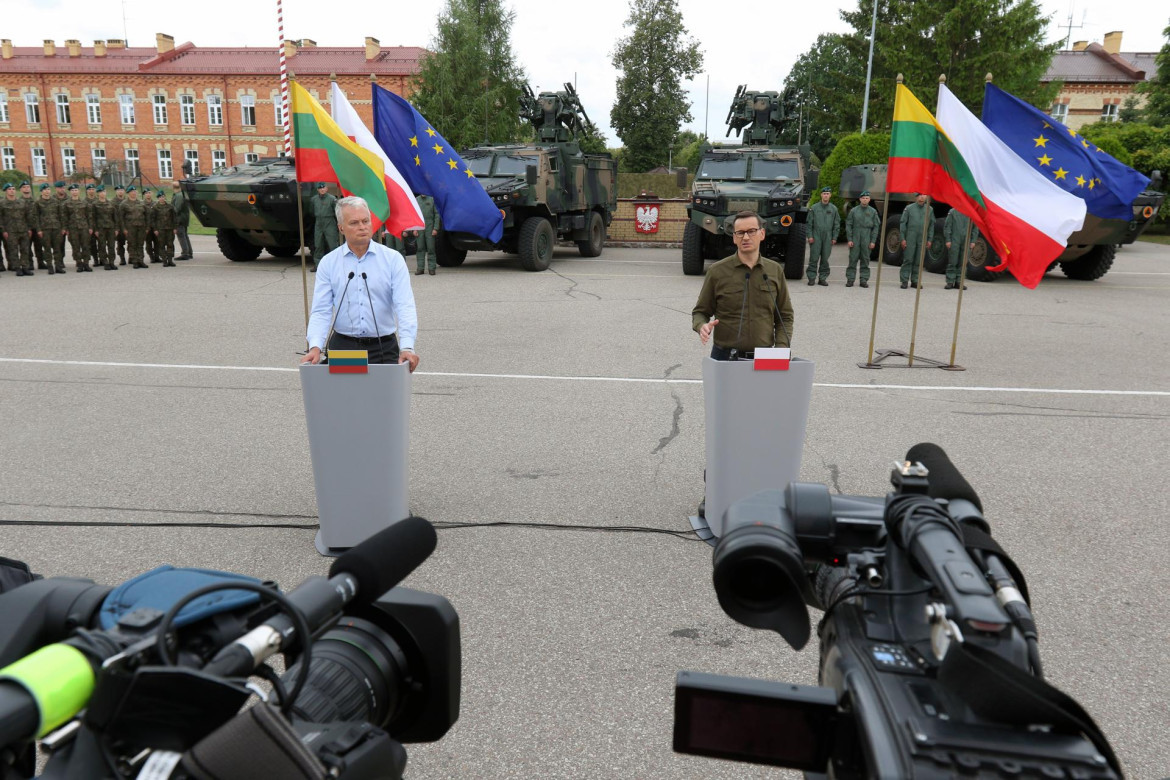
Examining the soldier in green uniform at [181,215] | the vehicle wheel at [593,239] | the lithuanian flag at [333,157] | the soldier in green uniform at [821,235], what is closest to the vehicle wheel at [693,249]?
the soldier in green uniform at [821,235]

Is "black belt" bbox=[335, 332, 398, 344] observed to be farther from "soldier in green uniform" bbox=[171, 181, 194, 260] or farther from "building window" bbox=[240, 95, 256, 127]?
"building window" bbox=[240, 95, 256, 127]

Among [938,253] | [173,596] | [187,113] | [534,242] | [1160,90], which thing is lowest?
[938,253]

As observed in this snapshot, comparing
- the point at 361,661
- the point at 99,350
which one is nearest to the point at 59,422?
the point at 99,350

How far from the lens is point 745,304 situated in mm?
4914

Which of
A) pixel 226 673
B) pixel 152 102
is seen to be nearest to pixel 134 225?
pixel 226 673

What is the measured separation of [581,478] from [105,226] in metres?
15.6

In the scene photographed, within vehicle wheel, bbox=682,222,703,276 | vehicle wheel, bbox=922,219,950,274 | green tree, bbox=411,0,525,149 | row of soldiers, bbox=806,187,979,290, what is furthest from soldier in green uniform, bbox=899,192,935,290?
green tree, bbox=411,0,525,149

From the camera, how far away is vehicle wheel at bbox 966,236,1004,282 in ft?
54.6

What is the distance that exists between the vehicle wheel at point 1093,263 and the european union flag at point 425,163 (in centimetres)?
1420

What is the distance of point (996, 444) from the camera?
243 inches

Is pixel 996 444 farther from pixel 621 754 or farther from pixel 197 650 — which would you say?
pixel 197 650

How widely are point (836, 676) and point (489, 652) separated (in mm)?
2317

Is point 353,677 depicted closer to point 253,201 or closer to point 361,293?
point 361,293

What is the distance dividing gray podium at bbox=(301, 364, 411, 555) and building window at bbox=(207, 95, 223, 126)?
54.2m
